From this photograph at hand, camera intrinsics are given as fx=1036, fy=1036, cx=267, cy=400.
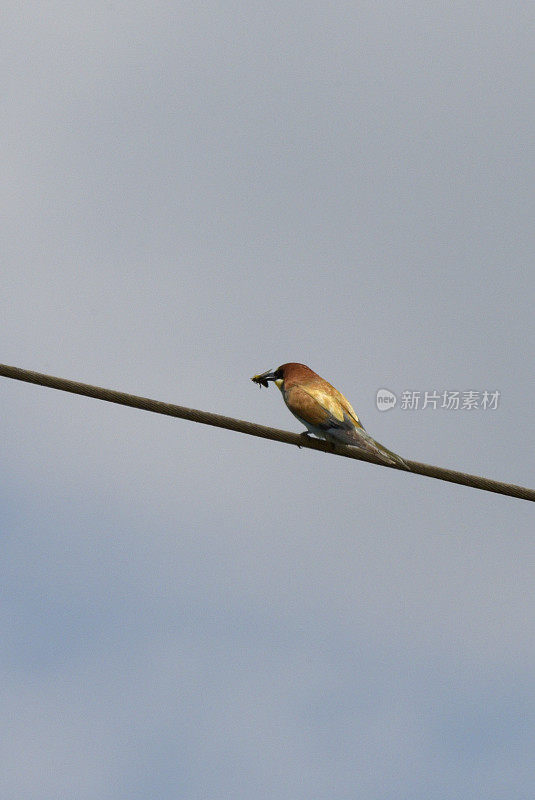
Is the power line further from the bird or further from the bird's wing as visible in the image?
the bird's wing

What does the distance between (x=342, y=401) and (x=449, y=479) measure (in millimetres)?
2840

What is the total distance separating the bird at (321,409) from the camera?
358 inches

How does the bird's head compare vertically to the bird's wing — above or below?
above

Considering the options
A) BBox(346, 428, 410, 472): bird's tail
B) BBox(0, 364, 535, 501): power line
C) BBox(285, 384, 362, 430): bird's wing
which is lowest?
BBox(0, 364, 535, 501): power line

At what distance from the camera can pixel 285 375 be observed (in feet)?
34.4

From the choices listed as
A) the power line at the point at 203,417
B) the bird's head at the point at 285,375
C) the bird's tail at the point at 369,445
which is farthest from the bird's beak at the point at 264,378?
the power line at the point at 203,417

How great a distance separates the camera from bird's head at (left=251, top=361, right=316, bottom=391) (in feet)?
33.9

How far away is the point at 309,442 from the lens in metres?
8.78

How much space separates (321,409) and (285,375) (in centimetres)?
110

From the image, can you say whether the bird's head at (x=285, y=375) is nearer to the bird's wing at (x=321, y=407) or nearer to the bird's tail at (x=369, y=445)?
the bird's wing at (x=321, y=407)

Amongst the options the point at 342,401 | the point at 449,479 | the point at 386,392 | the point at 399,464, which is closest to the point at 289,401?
the point at 342,401

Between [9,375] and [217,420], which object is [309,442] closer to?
[217,420]

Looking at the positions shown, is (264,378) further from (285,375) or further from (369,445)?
(369,445)

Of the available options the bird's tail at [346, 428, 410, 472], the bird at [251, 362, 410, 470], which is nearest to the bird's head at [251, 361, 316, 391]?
the bird at [251, 362, 410, 470]
